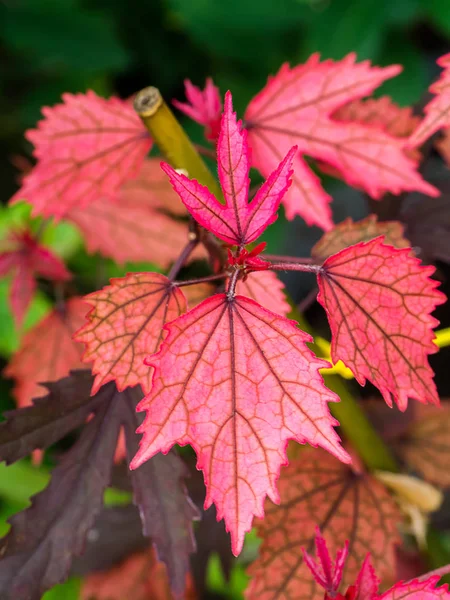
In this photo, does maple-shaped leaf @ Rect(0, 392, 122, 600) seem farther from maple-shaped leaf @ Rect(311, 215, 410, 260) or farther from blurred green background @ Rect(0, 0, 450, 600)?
blurred green background @ Rect(0, 0, 450, 600)

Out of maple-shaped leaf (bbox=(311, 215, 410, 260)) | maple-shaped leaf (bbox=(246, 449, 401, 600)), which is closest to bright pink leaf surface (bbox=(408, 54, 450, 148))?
maple-shaped leaf (bbox=(311, 215, 410, 260))

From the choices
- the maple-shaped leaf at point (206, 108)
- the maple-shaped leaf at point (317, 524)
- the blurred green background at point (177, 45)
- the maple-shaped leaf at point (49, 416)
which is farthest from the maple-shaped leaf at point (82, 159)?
the blurred green background at point (177, 45)

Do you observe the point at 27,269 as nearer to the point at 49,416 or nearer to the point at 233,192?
the point at 49,416

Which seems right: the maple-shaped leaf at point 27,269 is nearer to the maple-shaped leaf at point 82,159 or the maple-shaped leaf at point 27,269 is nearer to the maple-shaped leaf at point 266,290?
the maple-shaped leaf at point 82,159

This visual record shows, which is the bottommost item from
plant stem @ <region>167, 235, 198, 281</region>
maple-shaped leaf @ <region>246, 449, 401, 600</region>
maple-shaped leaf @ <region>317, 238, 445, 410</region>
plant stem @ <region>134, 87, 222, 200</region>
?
maple-shaped leaf @ <region>246, 449, 401, 600</region>

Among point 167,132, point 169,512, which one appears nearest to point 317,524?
point 169,512

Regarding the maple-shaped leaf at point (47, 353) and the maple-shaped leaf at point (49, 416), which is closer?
the maple-shaped leaf at point (49, 416)
